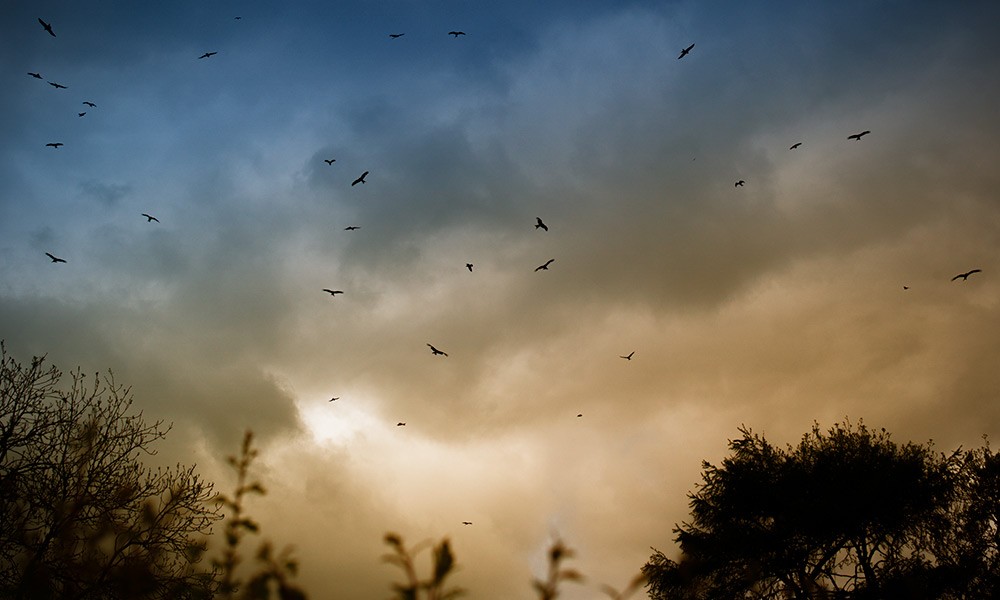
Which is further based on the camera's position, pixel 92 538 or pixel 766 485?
pixel 766 485

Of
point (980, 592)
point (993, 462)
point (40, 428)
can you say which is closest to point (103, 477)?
point (40, 428)

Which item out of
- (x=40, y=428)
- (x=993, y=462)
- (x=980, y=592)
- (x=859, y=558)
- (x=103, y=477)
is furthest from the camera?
(x=993, y=462)

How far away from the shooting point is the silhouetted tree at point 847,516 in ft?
74.4

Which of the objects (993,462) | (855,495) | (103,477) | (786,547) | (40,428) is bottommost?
(993,462)

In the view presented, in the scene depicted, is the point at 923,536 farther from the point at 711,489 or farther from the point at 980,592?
the point at 711,489

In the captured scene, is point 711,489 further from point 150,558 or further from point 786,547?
point 150,558

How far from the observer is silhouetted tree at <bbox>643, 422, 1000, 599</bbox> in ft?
74.4

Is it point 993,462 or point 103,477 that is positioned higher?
point 103,477

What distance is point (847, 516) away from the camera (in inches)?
917

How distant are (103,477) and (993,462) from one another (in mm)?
36520

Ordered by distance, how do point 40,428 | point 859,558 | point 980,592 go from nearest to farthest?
point 40,428
point 980,592
point 859,558

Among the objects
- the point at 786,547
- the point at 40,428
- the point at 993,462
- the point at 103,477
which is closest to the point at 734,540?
the point at 786,547

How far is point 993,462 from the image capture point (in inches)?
1061

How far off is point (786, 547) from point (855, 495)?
3.58 m
